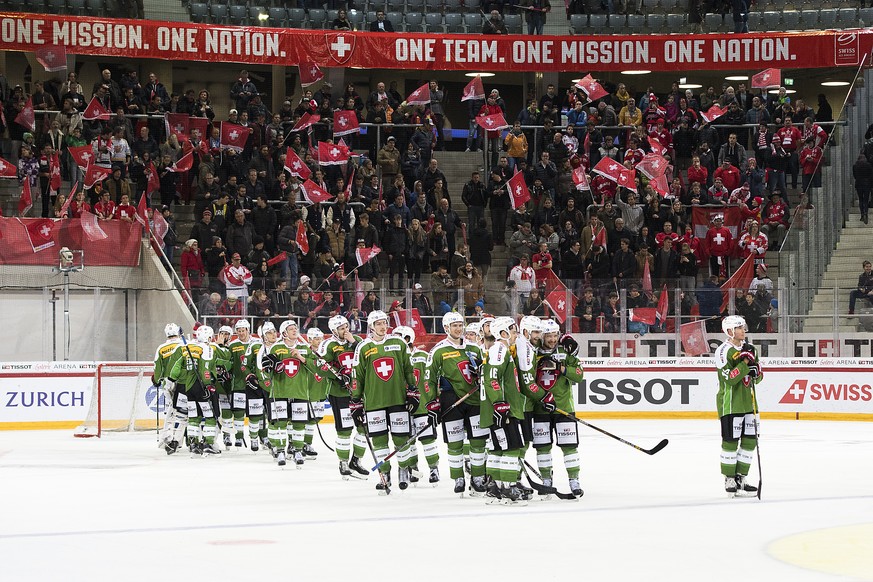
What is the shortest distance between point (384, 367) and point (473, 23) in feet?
70.9

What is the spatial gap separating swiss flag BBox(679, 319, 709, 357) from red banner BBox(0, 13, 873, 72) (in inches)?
421

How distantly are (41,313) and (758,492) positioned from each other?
1333 centimetres

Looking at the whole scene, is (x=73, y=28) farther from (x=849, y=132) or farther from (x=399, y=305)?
(x=849, y=132)

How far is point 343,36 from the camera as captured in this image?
102ft

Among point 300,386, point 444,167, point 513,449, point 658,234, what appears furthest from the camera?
point 444,167

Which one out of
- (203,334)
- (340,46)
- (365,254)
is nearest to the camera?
(203,334)

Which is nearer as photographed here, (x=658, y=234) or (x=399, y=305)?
(x=399, y=305)

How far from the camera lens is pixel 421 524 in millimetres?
10789

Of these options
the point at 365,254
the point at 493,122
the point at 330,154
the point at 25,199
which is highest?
the point at 493,122

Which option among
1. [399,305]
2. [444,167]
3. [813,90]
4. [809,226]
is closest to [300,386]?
[399,305]

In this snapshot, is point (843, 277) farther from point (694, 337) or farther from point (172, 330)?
point (172, 330)

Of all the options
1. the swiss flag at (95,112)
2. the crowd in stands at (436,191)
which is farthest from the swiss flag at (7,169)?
the swiss flag at (95,112)

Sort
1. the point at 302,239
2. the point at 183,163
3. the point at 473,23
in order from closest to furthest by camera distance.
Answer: the point at 302,239 → the point at 183,163 → the point at 473,23

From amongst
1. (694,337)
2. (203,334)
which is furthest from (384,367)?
(694,337)
